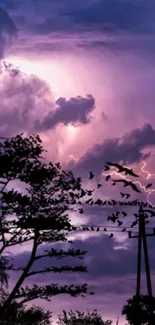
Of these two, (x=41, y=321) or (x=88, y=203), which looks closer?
(x=88, y=203)

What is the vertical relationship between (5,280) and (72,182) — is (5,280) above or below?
below

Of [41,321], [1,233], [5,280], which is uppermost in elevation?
[41,321]

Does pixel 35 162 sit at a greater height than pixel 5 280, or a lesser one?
greater

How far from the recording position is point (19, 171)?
32.8 metres

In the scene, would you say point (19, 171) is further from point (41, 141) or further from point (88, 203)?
point (88, 203)

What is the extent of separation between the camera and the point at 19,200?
109ft

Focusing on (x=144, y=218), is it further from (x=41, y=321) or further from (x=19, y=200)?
(x=41, y=321)

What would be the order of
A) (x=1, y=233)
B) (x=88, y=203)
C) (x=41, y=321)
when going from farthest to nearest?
(x=41, y=321) < (x=1, y=233) < (x=88, y=203)

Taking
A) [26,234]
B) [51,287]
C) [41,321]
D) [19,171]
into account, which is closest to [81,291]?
[51,287]

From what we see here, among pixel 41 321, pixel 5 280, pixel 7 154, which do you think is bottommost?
pixel 5 280

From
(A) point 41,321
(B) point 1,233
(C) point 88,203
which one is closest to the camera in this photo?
(C) point 88,203

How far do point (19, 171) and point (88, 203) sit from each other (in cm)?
389

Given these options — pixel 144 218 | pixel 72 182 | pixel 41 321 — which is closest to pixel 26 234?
pixel 72 182

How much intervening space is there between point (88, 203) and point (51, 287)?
6226mm
